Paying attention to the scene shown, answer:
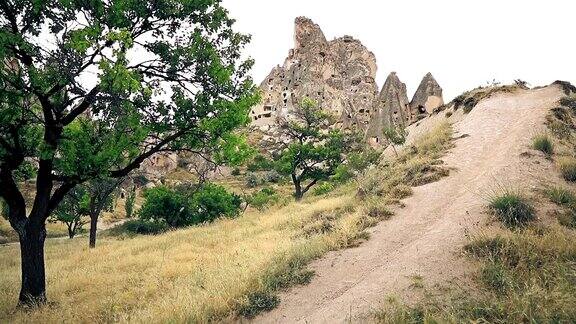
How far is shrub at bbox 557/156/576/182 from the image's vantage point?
975cm

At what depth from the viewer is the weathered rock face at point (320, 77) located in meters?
95.1

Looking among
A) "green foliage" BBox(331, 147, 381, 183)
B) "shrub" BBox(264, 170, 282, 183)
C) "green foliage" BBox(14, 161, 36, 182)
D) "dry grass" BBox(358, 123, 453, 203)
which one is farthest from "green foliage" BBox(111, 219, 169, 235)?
"dry grass" BBox(358, 123, 453, 203)

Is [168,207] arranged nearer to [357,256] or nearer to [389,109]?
[389,109]

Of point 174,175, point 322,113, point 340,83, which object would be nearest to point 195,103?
point 322,113

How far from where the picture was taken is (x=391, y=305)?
18.2ft

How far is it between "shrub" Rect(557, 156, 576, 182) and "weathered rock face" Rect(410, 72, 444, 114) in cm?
2737

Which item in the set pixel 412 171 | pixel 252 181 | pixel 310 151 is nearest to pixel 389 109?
pixel 310 151

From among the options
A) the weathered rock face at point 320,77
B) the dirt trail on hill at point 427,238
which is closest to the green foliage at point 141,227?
the dirt trail on hill at point 427,238

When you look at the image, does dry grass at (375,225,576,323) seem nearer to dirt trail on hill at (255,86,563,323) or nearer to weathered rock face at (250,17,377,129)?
dirt trail on hill at (255,86,563,323)

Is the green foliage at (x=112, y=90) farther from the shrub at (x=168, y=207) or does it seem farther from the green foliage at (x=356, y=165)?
the shrub at (x=168, y=207)

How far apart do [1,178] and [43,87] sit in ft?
10.7

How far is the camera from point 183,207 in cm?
3659

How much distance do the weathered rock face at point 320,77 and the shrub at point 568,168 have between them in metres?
82.3

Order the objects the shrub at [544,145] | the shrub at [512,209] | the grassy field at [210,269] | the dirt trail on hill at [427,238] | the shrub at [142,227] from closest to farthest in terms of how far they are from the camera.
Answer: the dirt trail on hill at [427,238] → the grassy field at [210,269] → the shrub at [512,209] → the shrub at [544,145] → the shrub at [142,227]
